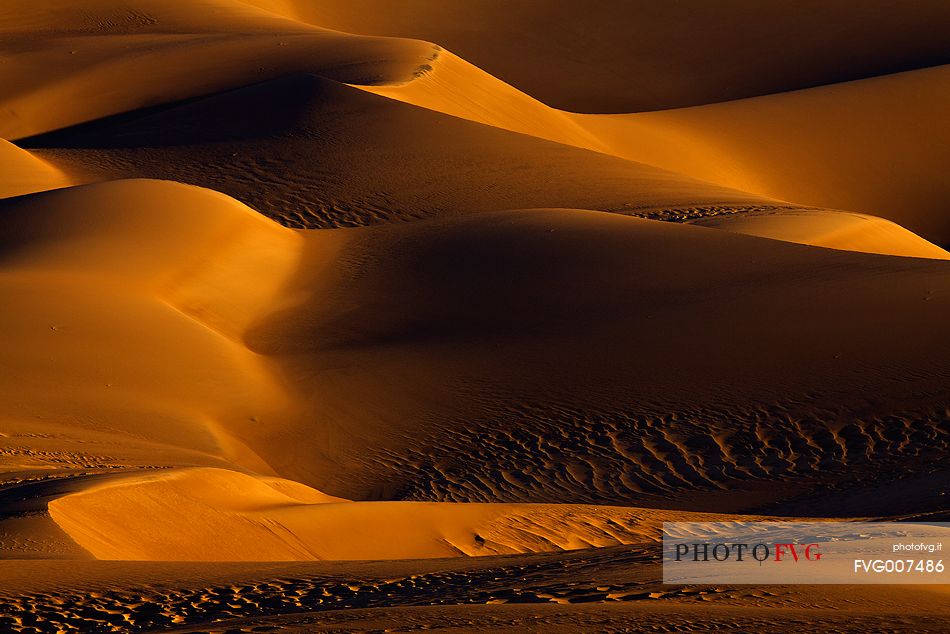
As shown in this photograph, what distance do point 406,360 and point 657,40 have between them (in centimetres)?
3121

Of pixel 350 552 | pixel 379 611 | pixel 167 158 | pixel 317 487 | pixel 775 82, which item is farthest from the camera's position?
pixel 775 82

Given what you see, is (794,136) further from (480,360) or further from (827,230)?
(480,360)

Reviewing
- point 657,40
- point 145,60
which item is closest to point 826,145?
point 657,40

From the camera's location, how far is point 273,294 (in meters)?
16.0

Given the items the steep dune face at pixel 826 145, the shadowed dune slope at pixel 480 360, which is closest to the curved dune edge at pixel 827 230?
the shadowed dune slope at pixel 480 360

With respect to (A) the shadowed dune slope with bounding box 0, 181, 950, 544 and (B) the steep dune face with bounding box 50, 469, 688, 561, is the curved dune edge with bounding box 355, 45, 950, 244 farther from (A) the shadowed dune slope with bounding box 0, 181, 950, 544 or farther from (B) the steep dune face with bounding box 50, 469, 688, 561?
(B) the steep dune face with bounding box 50, 469, 688, 561

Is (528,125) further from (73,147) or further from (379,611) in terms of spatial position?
(379,611)

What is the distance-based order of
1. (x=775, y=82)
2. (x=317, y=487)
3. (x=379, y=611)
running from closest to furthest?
(x=379, y=611) < (x=317, y=487) < (x=775, y=82)

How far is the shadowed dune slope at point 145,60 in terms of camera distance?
2797 centimetres

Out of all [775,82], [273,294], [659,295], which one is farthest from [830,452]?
[775,82]

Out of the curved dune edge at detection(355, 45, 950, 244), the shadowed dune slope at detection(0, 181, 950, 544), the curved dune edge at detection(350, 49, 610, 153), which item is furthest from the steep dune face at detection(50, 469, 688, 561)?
the curved dune edge at detection(355, 45, 950, 244)

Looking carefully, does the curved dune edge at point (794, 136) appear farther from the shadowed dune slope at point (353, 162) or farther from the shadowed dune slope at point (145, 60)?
the shadowed dune slope at point (353, 162)

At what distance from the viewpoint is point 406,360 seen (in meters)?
13.9

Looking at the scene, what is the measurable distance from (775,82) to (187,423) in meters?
31.2
